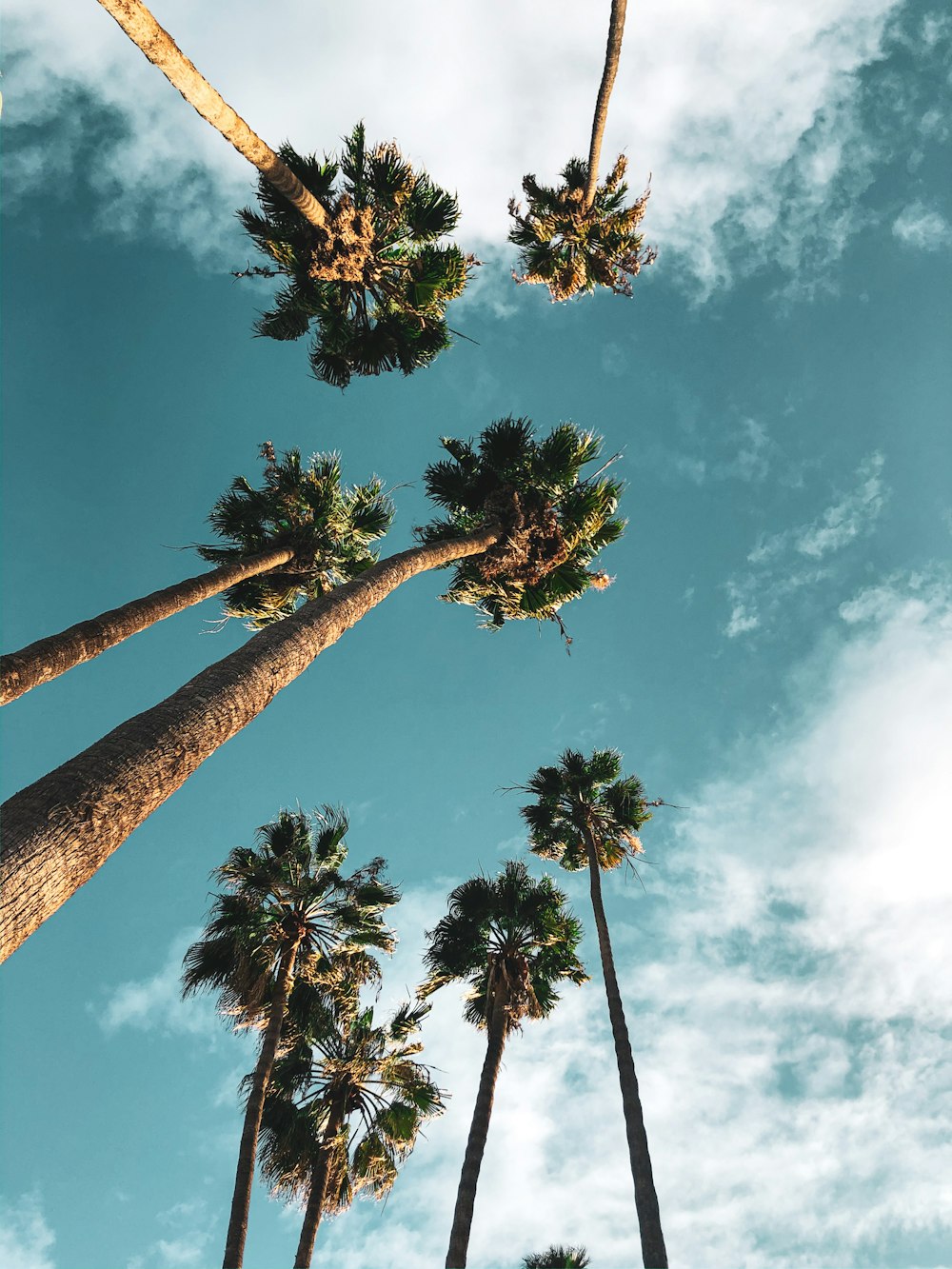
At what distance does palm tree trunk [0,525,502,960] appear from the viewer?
2699 millimetres

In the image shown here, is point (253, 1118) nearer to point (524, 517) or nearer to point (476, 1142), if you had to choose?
point (476, 1142)

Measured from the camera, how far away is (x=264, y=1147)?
1145cm

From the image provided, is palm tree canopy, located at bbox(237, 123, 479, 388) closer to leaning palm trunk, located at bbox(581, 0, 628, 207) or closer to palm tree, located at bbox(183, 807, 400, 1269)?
leaning palm trunk, located at bbox(581, 0, 628, 207)

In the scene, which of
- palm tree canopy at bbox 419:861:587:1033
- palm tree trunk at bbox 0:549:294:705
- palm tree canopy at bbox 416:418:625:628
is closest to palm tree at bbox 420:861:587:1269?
palm tree canopy at bbox 419:861:587:1033

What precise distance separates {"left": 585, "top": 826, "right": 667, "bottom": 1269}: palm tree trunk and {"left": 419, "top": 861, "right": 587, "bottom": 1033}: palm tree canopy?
107 cm

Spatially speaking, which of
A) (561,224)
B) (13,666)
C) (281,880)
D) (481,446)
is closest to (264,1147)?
(281,880)

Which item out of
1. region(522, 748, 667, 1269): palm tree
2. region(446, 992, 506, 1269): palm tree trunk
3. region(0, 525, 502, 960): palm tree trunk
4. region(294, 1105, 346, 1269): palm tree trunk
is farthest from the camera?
region(522, 748, 667, 1269): palm tree

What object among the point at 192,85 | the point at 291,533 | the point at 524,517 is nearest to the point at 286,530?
the point at 291,533

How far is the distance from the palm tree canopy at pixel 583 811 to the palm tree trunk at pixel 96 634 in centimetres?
950

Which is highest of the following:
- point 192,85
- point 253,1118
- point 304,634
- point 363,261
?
point 363,261

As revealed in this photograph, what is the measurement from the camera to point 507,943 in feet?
44.1

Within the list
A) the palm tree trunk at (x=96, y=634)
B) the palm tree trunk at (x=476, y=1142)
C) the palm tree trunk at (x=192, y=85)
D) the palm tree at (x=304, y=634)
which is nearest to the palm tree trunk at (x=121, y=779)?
the palm tree at (x=304, y=634)

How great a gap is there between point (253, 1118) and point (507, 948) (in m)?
5.39

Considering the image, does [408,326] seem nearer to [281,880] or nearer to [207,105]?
[207,105]
